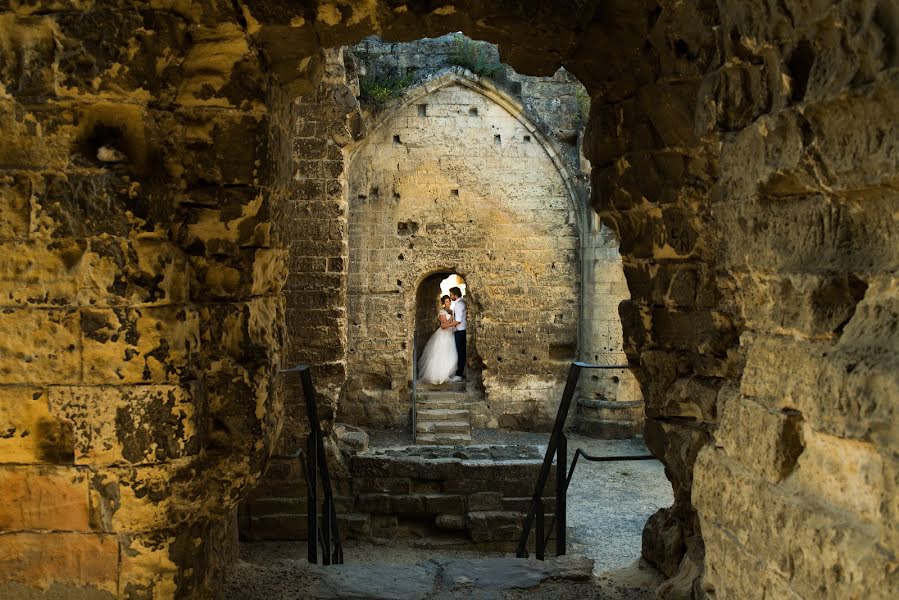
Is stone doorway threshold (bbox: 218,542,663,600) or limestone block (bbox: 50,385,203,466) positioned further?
stone doorway threshold (bbox: 218,542,663,600)

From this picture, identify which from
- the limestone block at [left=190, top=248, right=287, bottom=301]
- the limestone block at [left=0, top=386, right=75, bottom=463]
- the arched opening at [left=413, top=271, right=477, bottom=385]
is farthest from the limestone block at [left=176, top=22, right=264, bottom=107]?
the arched opening at [left=413, top=271, right=477, bottom=385]

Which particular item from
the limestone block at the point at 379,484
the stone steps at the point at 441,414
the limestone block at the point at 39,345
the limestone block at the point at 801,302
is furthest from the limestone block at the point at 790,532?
the stone steps at the point at 441,414

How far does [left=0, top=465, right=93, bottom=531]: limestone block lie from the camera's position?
10.7ft

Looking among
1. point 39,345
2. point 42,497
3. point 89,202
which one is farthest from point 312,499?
point 89,202

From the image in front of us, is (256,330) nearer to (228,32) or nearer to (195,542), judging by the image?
(195,542)

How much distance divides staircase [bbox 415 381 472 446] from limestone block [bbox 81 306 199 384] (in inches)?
339

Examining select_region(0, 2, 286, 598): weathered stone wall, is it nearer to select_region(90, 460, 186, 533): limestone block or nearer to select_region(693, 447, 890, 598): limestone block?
select_region(90, 460, 186, 533): limestone block

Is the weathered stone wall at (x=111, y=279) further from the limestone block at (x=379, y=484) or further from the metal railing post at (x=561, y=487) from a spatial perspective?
the limestone block at (x=379, y=484)

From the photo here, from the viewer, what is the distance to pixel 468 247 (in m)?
12.7

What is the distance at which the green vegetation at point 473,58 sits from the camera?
12.4m

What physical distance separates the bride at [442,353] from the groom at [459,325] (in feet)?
0.43

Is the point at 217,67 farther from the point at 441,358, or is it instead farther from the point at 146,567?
the point at 441,358

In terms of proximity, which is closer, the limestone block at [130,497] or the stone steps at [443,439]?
the limestone block at [130,497]

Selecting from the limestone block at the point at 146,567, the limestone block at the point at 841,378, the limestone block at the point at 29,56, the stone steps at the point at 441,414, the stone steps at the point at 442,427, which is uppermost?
the limestone block at the point at 29,56
